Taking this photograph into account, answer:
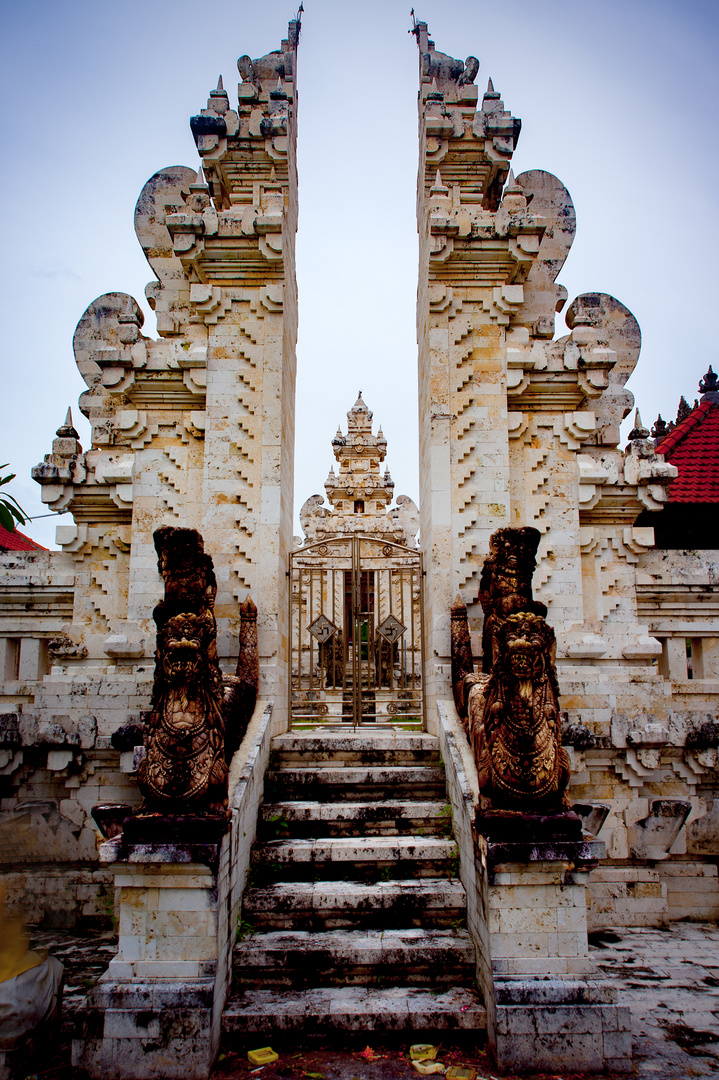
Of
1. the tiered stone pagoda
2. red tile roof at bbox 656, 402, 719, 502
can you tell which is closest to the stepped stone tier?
red tile roof at bbox 656, 402, 719, 502

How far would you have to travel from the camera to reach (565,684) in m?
6.89

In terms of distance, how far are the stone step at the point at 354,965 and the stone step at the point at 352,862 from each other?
69cm

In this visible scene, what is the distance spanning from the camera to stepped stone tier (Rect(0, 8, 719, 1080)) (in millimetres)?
4379

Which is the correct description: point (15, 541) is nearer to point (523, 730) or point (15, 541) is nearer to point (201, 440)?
point (201, 440)

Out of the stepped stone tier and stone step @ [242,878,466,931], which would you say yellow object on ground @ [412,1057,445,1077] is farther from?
stone step @ [242,878,466,931]

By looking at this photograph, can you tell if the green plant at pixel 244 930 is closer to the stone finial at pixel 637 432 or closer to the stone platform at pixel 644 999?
the stone platform at pixel 644 999

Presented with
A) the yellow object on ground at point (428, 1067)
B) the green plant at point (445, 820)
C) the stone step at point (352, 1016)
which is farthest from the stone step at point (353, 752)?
the yellow object on ground at point (428, 1067)

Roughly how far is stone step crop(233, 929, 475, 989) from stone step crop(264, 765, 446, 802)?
153cm

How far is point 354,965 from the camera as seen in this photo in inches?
186

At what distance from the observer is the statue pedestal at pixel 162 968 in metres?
4.08

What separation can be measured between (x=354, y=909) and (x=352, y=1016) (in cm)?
80

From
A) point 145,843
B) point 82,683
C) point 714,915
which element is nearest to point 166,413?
point 82,683

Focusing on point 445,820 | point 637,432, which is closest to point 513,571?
point 445,820

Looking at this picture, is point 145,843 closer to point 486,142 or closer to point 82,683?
point 82,683
